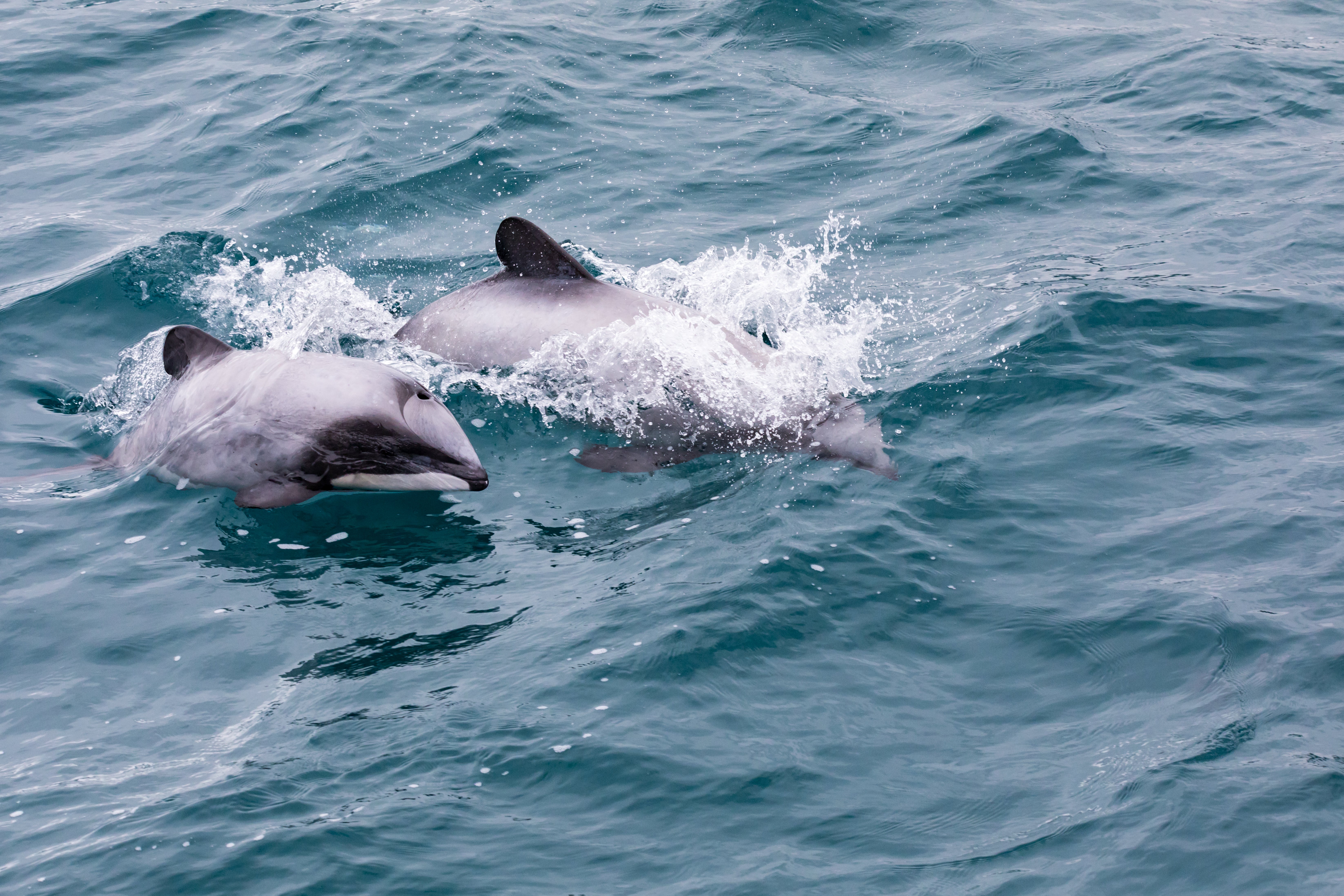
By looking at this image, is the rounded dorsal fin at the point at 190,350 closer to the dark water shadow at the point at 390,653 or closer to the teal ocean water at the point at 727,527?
the teal ocean water at the point at 727,527

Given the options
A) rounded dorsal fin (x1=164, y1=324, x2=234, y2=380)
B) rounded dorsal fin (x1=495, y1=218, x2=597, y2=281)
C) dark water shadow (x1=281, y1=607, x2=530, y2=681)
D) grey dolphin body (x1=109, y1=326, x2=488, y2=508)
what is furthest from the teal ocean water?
rounded dorsal fin (x1=164, y1=324, x2=234, y2=380)

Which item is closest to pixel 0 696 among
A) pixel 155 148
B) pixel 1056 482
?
pixel 1056 482

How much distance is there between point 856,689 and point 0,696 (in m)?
5.18

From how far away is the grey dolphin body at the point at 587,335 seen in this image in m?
9.80

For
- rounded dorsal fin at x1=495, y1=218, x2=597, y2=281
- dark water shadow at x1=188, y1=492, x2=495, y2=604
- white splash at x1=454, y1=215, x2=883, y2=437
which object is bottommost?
dark water shadow at x1=188, y1=492, x2=495, y2=604

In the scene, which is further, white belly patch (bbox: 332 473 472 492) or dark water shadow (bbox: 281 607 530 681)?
white belly patch (bbox: 332 473 472 492)

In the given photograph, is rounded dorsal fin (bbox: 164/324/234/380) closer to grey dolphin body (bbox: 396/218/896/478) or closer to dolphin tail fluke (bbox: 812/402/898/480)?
grey dolphin body (bbox: 396/218/896/478)

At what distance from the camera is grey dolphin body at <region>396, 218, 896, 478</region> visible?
980 cm

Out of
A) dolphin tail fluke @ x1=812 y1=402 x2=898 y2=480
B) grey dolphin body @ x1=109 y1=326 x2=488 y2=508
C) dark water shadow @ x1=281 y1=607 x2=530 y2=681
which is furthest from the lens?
dolphin tail fluke @ x1=812 y1=402 x2=898 y2=480

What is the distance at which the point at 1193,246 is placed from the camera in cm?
1299

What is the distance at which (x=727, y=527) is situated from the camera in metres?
8.85

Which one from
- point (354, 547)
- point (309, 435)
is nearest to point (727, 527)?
point (354, 547)

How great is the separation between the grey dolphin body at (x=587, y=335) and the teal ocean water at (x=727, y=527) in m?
0.22

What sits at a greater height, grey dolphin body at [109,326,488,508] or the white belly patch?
grey dolphin body at [109,326,488,508]
